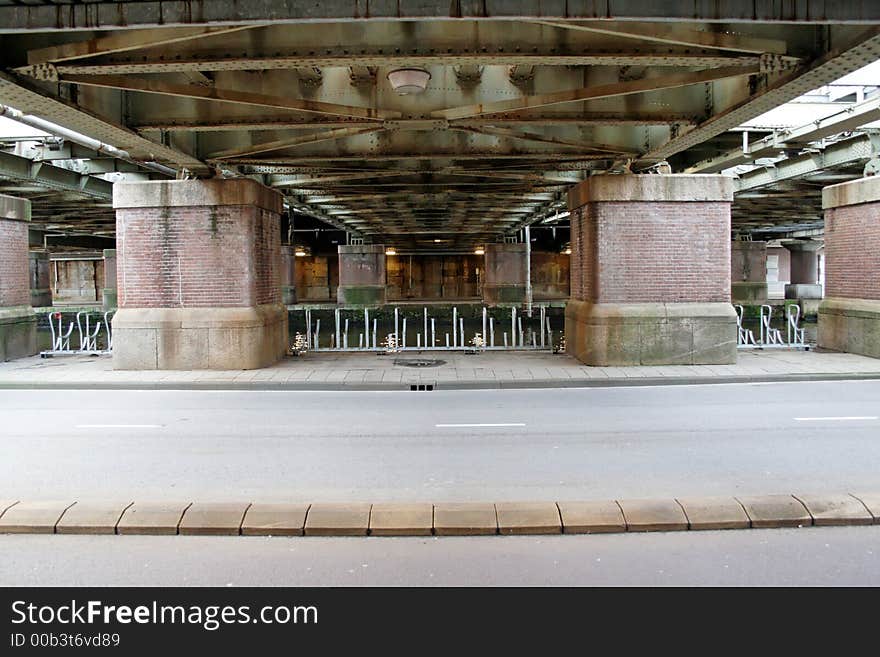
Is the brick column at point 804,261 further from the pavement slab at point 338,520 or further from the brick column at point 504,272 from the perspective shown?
the pavement slab at point 338,520

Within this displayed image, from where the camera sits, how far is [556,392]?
1271 centimetres

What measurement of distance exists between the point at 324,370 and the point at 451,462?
7903 mm

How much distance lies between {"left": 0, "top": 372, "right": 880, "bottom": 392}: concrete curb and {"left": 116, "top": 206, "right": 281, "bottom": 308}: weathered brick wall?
8.19 feet

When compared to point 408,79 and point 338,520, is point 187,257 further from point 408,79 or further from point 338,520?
point 338,520

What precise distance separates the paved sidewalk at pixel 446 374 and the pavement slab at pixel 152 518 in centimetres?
765

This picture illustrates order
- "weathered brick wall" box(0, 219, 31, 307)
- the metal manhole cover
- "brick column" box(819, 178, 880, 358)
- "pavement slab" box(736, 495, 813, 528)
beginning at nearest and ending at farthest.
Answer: "pavement slab" box(736, 495, 813, 528)
the metal manhole cover
"brick column" box(819, 178, 880, 358)
"weathered brick wall" box(0, 219, 31, 307)

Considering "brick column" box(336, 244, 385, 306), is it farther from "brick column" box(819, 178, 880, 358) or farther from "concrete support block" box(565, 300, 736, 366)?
"concrete support block" box(565, 300, 736, 366)

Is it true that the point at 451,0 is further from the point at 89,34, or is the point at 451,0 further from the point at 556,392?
the point at 556,392

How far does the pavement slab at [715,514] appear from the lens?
18.0ft

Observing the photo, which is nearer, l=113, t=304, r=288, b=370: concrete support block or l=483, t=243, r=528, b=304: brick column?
l=113, t=304, r=288, b=370: concrete support block

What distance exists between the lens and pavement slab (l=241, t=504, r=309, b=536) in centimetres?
545

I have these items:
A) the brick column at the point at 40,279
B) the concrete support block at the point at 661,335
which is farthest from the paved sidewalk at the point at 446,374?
the brick column at the point at 40,279

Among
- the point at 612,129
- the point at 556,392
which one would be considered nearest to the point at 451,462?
the point at 556,392

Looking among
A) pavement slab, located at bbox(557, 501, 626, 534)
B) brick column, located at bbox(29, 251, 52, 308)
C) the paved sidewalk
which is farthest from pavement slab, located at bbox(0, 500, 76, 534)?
brick column, located at bbox(29, 251, 52, 308)
